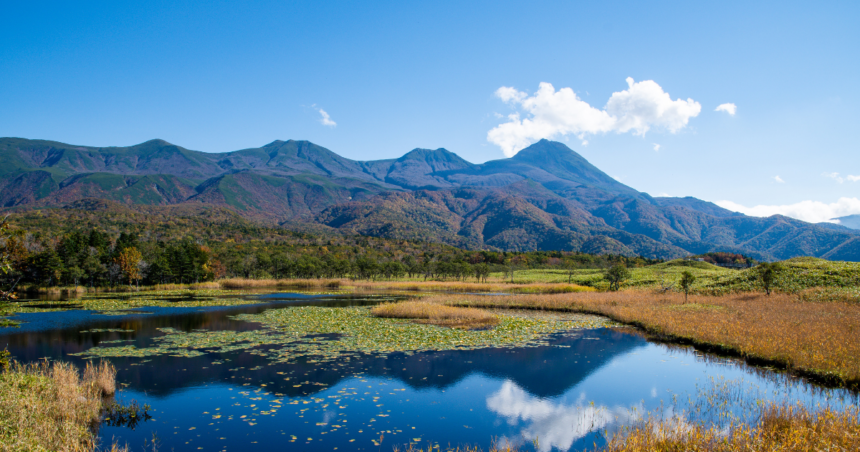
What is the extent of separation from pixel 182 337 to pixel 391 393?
64.1 feet

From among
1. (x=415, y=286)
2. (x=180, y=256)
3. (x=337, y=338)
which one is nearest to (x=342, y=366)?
(x=337, y=338)

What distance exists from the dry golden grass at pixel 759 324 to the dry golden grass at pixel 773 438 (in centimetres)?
859

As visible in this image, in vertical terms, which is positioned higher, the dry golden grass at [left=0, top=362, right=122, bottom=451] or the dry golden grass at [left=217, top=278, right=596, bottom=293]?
the dry golden grass at [left=0, top=362, right=122, bottom=451]

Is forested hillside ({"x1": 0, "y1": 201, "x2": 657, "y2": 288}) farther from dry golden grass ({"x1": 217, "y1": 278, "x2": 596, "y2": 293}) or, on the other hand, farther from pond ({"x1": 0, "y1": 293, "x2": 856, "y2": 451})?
pond ({"x1": 0, "y1": 293, "x2": 856, "y2": 451})

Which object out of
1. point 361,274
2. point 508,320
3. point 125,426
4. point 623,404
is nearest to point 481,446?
point 623,404

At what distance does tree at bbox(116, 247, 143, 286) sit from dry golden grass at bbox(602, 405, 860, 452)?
97.2 m

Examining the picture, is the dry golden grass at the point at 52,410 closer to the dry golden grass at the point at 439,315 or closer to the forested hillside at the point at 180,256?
the dry golden grass at the point at 439,315

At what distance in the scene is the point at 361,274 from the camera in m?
121

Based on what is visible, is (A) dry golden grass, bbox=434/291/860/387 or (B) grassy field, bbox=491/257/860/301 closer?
(A) dry golden grass, bbox=434/291/860/387

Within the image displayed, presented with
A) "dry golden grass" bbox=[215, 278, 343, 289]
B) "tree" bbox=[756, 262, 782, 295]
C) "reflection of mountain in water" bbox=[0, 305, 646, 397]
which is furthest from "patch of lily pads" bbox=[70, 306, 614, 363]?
"dry golden grass" bbox=[215, 278, 343, 289]

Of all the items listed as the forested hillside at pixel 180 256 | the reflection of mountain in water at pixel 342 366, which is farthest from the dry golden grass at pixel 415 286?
the reflection of mountain in water at pixel 342 366

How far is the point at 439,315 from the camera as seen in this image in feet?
133

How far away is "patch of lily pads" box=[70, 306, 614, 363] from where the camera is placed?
82.9ft

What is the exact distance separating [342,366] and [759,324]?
1083 inches
